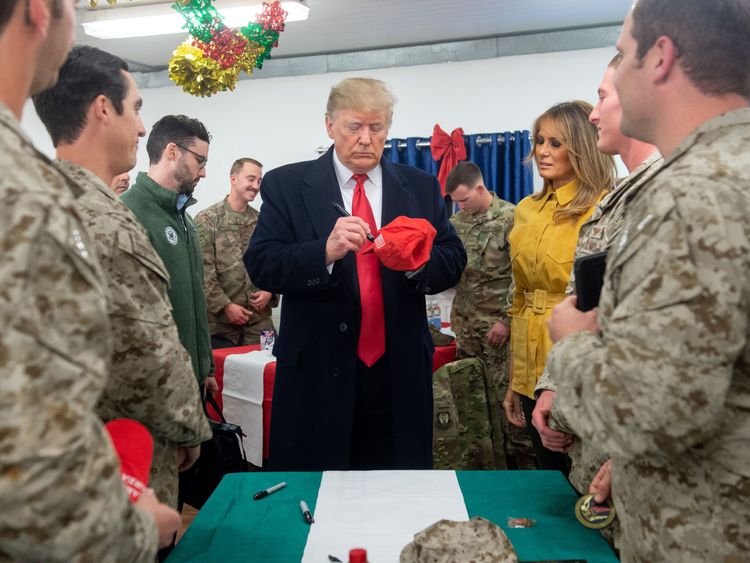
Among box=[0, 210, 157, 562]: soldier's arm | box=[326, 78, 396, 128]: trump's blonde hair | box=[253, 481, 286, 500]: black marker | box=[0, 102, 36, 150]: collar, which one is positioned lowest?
box=[253, 481, 286, 500]: black marker

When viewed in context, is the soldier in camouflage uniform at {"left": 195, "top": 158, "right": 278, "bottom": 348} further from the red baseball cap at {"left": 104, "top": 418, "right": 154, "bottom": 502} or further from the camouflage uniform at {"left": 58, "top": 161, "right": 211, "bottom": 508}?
the red baseball cap at {"left": 104, "top": 418, "right": 154, "bottom": 502}

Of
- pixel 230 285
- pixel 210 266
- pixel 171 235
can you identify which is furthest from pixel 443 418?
pixel 210 266

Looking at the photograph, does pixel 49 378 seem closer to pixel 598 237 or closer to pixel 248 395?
pixel 598 237

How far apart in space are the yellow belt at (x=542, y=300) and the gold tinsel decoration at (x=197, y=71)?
195cm

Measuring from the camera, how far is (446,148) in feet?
19.4

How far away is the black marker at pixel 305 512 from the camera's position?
4.47 ft

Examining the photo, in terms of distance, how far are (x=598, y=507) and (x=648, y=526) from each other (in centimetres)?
38

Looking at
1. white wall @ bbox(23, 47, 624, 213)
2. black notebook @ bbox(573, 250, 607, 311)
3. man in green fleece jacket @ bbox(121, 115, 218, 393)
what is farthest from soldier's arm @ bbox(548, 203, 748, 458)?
white wall @ bbox(23, 47, 624, 213)

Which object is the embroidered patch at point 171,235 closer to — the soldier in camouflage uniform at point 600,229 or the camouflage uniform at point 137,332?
the camouflage uniform at point 137,332

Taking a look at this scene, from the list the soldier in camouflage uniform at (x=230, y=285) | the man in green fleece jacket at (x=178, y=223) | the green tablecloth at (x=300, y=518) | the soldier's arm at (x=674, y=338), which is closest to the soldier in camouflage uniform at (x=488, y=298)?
the soldier in camouflage uniform at (x=230, y=285)

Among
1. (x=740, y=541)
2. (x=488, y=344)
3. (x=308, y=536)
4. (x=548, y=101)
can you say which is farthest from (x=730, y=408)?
(x=548, y=101)

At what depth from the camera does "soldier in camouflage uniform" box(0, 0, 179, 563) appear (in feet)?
2.08

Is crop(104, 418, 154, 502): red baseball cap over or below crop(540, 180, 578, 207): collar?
below

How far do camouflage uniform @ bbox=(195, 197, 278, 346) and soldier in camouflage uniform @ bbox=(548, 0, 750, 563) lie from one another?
147 inches
